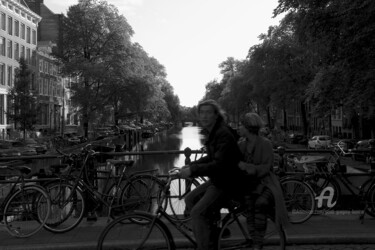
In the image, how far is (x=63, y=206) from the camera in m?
7.03

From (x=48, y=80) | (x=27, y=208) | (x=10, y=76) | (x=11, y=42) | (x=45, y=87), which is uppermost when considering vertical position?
(x=11, y=42)

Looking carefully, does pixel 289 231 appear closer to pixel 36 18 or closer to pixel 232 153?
pixel 232 153

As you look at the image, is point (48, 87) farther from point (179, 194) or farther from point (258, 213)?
point (258, 213)

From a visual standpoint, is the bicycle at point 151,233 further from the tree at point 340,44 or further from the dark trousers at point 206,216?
the tree at point 340,44

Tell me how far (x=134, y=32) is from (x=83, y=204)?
140 ft

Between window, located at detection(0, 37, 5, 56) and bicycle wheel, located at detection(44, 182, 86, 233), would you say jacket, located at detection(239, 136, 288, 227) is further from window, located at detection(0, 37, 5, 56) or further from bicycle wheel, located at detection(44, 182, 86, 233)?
window, located at detection(0, 37, 5, 56)

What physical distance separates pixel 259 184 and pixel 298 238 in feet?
6.17

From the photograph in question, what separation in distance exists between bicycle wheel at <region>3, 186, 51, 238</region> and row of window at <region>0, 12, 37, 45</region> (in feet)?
160

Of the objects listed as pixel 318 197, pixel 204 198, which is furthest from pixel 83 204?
pixel 318 197

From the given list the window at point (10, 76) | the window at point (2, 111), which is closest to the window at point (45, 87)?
the window at point (10, 76)

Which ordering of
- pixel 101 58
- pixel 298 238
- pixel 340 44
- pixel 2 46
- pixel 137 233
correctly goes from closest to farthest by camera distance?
pixel 137 233
pixel 298 238
pixel 340 44
pixel 101 58
pixel 2 46

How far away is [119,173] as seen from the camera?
767cm

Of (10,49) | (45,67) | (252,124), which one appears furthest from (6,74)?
(252,124)

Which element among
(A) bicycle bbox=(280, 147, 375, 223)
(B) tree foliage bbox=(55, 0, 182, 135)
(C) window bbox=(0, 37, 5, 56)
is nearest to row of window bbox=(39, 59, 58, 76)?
(C) window bbox=(0, 37, 5, 56)
